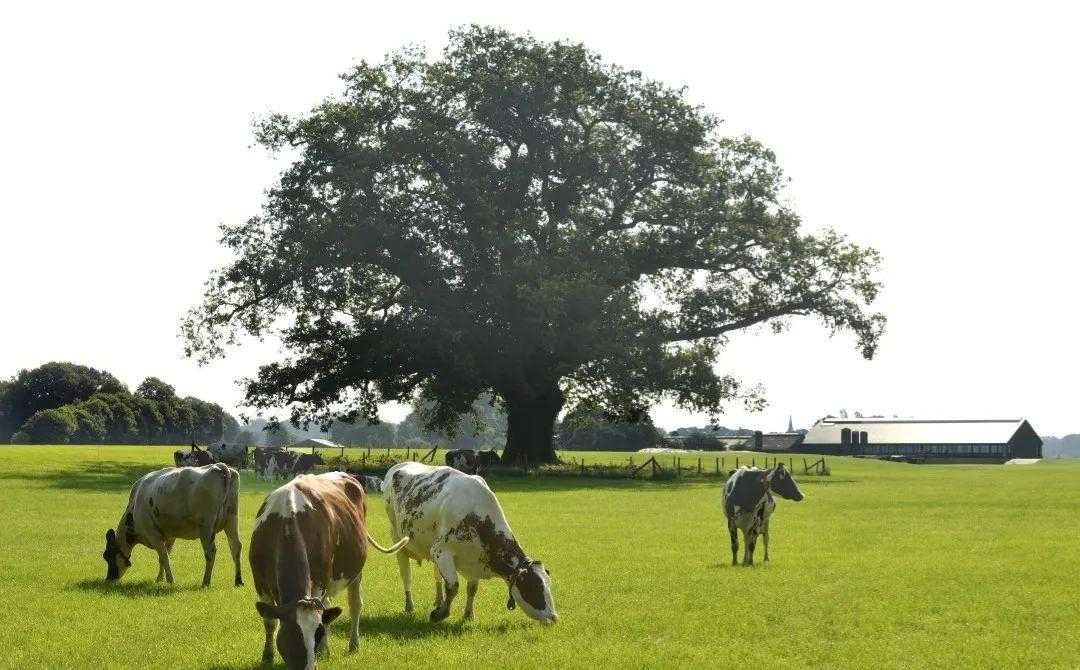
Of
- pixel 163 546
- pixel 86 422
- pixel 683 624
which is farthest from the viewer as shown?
pixel 86 422

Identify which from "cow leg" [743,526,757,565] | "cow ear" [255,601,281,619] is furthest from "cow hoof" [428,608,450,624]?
"cow leg" [743,526,757,565]

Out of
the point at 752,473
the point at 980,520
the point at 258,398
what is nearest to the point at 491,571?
the point at 752,473

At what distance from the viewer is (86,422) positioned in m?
121

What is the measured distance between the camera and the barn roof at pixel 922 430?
149 meters

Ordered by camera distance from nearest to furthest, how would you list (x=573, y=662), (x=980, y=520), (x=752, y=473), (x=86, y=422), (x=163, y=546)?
(x=573, y=662) → (x=163, y=546) → (x=752, y=473) → (x=980, y=520) → (x=86, y=422)

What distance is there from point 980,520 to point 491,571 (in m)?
23.3

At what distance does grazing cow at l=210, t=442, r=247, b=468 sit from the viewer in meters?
66.4

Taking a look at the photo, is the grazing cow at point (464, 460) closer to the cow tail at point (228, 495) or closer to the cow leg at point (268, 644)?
the cow tail at point (228, 495)

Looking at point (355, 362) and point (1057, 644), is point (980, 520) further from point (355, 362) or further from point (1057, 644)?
point (355, 362)

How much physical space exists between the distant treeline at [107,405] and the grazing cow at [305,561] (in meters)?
116

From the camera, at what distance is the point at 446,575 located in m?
15.1

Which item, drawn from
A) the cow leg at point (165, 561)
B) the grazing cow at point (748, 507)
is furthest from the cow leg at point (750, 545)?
the cow leg at point (165, 561)

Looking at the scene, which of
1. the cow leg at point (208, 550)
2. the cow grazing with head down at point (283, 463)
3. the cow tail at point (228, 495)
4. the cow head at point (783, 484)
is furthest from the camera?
the cow grazing with head down at point (283, 463)

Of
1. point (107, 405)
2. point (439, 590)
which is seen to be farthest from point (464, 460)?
point (107, 405)
